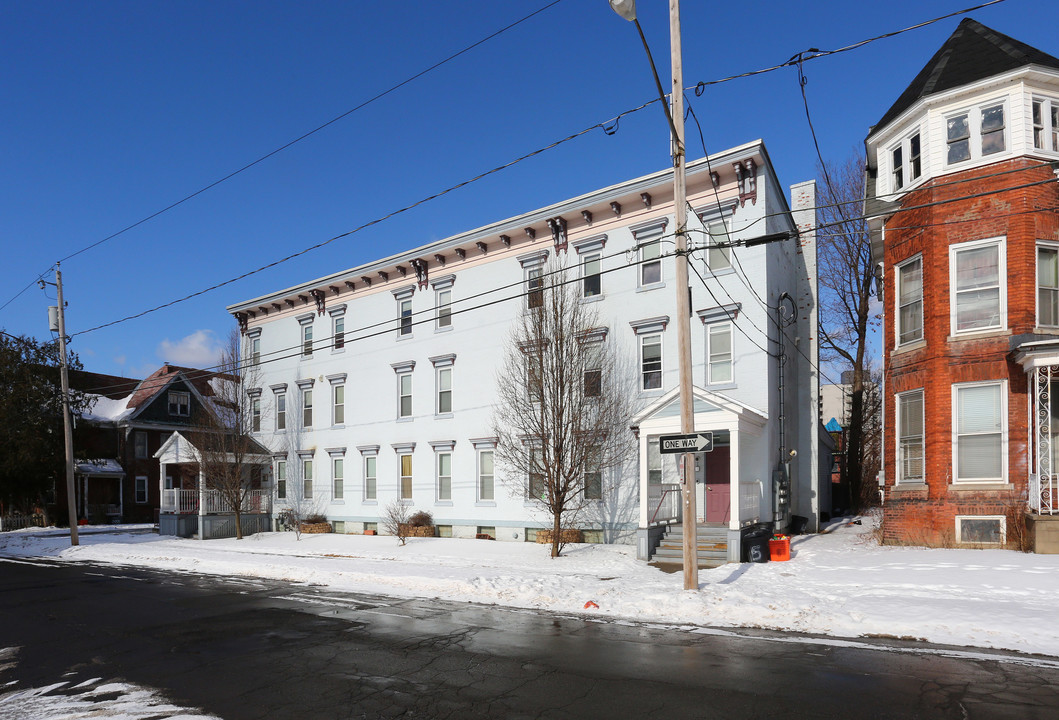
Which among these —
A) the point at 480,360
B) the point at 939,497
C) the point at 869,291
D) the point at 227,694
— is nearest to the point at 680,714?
the point at 227,694

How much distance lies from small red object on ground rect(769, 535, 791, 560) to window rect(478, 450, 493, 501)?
11.5 m

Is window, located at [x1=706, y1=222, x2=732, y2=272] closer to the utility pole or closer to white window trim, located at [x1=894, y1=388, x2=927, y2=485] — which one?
white window trim, located at [x1=894, y1=388, x2=927, y2=485]

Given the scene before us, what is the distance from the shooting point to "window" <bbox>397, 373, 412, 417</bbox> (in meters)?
29.5

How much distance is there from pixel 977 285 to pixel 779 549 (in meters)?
7.89

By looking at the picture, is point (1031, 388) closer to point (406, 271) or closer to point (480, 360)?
point (480, 360)

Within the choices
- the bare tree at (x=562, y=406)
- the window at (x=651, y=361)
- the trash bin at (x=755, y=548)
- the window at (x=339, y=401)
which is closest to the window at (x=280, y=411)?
the window at (x=339, y=401)

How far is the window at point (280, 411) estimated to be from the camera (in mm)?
34438

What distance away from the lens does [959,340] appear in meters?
17.3

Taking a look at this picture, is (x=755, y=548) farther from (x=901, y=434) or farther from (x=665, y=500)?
(x=901, y=434)

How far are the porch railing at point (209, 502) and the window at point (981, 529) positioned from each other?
27.3 m

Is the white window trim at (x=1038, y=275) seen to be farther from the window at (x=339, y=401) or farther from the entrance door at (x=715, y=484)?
the window at (x=339, y=401)

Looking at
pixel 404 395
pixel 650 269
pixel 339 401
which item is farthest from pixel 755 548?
pixel 339 401

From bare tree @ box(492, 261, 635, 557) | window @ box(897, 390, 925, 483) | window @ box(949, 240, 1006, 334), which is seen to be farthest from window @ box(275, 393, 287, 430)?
window @ box(949, 240, 1006, 334)

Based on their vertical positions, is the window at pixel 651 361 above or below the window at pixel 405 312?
below
